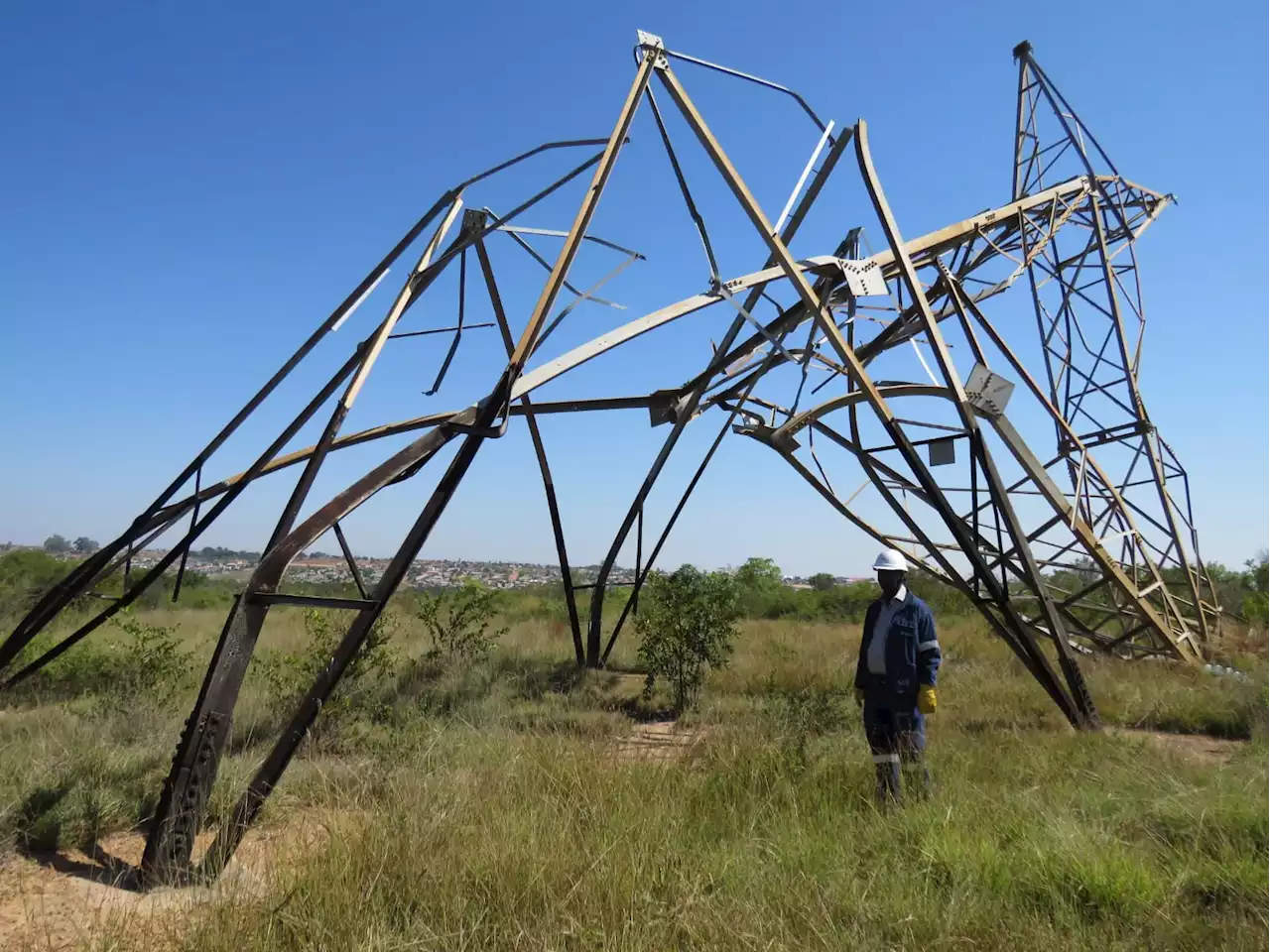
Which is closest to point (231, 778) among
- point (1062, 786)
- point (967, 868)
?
point (967, 868)

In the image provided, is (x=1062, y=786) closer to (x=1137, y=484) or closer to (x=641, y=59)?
(x=641, y=59)

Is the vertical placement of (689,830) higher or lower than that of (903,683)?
lower

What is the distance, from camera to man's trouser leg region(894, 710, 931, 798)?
5215 mm

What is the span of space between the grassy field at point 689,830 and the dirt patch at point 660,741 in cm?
10

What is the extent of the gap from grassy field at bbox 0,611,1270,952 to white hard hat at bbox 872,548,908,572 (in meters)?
1.46

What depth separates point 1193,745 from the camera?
777cm

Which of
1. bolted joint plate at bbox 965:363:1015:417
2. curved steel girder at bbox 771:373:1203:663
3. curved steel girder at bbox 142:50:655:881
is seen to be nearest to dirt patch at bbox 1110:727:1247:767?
curved steel girder at bbox 771:373:1203:663

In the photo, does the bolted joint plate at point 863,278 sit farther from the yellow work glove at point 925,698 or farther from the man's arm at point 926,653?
the yellow work glove at point 925,698

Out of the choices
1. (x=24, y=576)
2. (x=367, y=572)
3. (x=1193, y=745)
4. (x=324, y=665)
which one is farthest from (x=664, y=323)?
(x=367, y=572)

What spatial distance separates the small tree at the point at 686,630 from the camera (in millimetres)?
10391

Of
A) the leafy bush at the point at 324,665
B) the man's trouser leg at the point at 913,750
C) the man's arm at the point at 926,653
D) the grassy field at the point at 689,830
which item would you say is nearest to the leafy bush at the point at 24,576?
the grassy field at the point at 689,830

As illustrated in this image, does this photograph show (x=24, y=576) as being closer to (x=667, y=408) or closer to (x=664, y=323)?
(x=667, y=408)

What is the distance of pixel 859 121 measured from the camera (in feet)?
23.7

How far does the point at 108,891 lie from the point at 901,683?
4.82m
